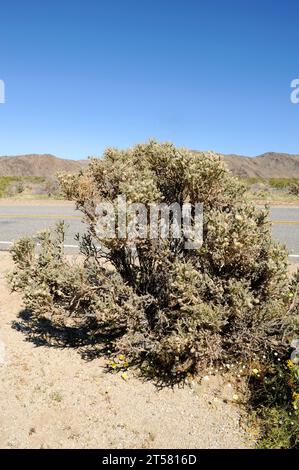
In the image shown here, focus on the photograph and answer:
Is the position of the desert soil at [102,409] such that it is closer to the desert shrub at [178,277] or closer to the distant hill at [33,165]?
the desert shrub at [178,277]

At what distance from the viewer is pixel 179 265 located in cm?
360

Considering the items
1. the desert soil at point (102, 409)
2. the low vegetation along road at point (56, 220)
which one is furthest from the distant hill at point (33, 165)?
the desert soil at point (102, 409)

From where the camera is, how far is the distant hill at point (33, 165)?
3415 inches

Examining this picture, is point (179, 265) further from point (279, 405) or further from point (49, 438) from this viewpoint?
point (49, 438)

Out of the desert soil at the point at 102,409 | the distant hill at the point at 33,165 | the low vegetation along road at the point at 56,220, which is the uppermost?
the distant hill at the point at 33,165

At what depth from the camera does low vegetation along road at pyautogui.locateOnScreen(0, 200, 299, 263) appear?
9844 millimetres

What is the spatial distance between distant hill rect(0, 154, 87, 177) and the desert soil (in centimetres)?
8408

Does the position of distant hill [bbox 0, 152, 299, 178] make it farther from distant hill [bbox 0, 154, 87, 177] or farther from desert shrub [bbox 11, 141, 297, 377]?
desert shrub [bbox 11, 141, 297, 377]

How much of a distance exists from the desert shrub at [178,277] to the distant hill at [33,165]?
83.8 meters

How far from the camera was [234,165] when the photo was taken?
10906cm

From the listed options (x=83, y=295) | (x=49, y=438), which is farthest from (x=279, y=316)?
(x=49, y=438)

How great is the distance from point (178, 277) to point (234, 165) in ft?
360

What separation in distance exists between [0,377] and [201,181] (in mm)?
2833

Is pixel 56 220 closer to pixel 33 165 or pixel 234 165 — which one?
pixel 33 165
